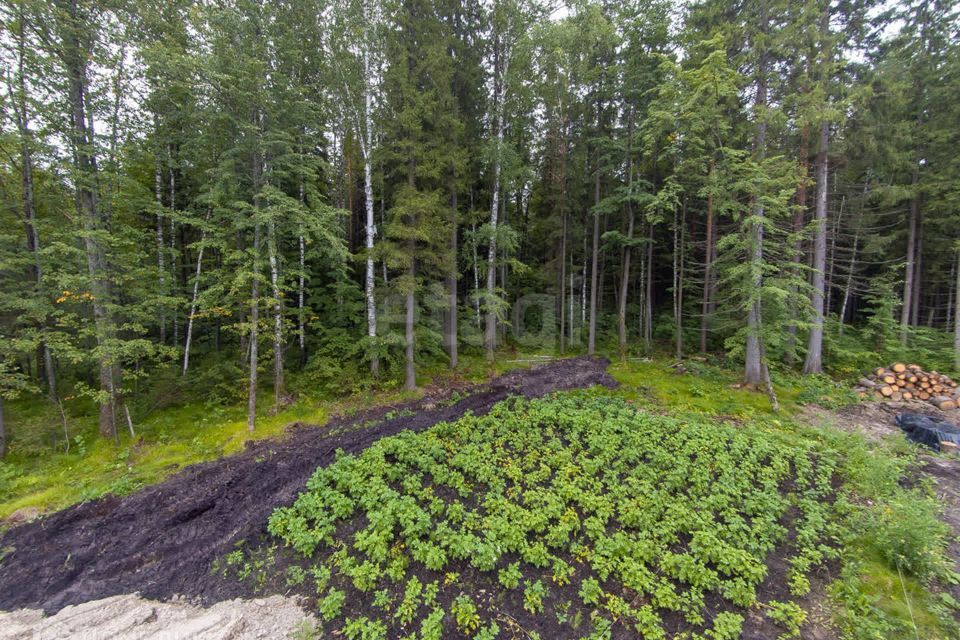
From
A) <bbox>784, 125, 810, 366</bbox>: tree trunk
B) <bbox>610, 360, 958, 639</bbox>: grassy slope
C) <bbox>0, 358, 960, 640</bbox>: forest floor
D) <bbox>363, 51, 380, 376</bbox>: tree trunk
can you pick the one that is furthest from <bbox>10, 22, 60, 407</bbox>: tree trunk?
<bbox>784, 125, 810, 366</bbox>: tree trunk

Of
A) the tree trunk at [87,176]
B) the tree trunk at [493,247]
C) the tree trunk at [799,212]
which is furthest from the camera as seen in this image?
the tree trunk at [493,247]

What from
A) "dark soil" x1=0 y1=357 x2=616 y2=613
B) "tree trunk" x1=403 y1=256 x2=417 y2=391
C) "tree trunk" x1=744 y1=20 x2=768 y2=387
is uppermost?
"tree trunk" x1=744 y1=20 x2=768 y2=387

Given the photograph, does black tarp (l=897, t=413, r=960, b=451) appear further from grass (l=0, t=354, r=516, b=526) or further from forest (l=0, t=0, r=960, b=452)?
grass (l=0, t=354, r=516, b=526)

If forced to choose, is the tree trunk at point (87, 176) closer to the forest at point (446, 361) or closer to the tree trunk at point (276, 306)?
the forest at point (446, 361)

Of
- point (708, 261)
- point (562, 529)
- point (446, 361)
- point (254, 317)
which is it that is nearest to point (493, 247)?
point (446, 361)

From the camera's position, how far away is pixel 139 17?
27.3 feet

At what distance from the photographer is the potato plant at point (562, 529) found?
3.67 m

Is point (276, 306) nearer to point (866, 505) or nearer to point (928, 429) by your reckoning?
point (866, 505)

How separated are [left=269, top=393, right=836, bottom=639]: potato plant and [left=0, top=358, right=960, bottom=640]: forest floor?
341 millimetres

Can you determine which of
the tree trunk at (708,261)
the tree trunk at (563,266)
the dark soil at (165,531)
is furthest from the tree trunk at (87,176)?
the tree trunk at (708,261)

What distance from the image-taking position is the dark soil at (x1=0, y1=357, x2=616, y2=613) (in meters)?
4.37

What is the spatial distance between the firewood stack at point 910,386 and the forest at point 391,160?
1.40 m

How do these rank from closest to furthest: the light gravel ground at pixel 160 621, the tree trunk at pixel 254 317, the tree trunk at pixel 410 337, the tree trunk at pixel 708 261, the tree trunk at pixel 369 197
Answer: the light gravel ground at pixel 160 621 < the tree trunk at pixel 254 317 < the tree trunk at pixel 369 197 < the tree trunk at pixel 410 337 < the tree trunk at pixel 708 261

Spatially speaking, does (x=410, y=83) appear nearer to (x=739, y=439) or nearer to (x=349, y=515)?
(x=349, y=515)
